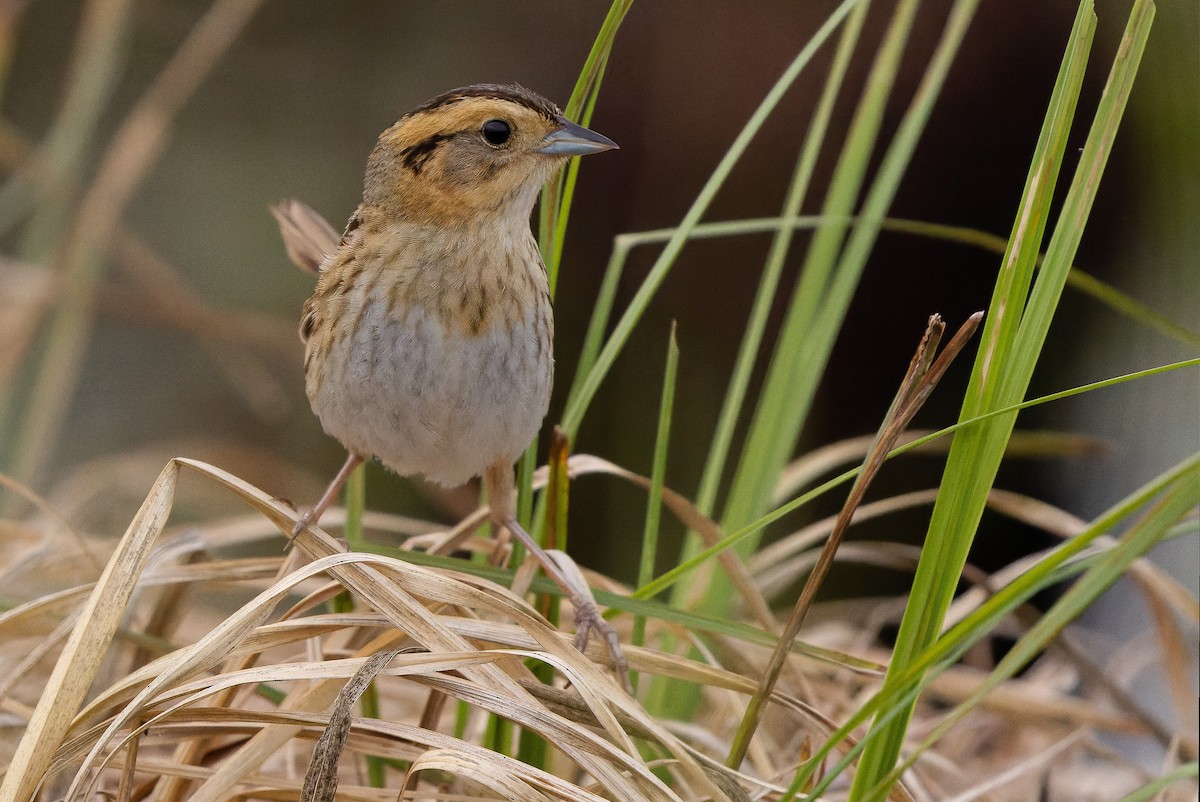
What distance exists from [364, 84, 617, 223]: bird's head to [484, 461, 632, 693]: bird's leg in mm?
360

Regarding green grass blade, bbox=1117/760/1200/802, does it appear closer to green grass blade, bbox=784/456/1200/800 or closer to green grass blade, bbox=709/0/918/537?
green grass blade, bbox=784/456/1200/800

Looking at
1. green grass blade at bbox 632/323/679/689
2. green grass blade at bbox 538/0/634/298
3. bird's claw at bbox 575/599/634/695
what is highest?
green grass blade at bbox 538/0/634/298

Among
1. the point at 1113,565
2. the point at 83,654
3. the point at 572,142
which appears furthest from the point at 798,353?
the point at 83,654

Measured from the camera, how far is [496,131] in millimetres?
1654

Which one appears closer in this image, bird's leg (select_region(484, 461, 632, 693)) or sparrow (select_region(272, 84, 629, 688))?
bird's leg (select_region(484, 461, 632, 693))

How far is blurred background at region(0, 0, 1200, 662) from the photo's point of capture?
108 inches

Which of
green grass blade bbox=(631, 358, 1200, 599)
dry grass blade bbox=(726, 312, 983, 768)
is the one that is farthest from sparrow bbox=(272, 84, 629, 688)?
dry grass blade bbox=(726, 312, 983, 768)

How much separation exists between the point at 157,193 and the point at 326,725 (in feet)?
13.2

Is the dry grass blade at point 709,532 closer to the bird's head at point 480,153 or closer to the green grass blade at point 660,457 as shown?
the green grass blade at point 660,457

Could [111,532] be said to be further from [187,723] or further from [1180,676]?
[1180,676]

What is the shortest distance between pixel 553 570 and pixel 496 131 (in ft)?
1.97

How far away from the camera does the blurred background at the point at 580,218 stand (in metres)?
2.76

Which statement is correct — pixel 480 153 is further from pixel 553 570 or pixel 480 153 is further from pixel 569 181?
pixel 553 570

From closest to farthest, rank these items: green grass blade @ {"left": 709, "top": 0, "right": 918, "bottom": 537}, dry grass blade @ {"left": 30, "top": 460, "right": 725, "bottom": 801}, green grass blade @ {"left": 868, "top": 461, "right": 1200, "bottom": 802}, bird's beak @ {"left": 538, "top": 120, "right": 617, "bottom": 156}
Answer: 1. green grass blade @ {"left": 868, "top": 461, "right": 1200, "bottom": 802}
2. dry grass blade @ {"left": 30, "top": 460, "right": 725, "bottom": 801}
3. bird's beak @ {"left": 538, "top": 120, "right": 617, "bottom": 156}
4. green grass blade @ {"left": 709, "top": 0, "right": 918, "bottom": 537}
